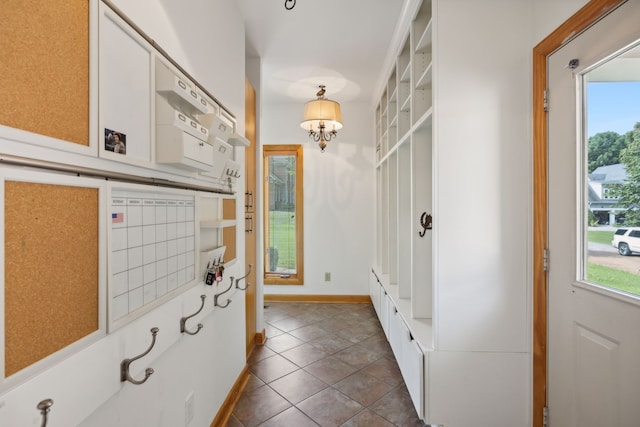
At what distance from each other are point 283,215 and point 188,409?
3.10 meters

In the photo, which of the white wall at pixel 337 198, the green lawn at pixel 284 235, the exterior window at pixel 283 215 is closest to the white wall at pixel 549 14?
the white wall at pixel 337 198

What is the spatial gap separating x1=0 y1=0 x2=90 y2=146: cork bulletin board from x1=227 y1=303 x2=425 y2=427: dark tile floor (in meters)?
1.85

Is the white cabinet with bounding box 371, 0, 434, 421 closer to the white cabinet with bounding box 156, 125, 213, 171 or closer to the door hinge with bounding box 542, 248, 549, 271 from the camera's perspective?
the door hinge with bounding box 542, 248, 549, 271

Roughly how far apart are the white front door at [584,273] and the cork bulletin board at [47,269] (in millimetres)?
1729

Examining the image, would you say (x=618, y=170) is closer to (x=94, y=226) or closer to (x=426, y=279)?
(x=426, y=279)

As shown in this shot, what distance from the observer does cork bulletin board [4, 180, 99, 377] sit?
61 centimetres

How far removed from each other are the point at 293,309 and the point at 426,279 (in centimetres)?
227

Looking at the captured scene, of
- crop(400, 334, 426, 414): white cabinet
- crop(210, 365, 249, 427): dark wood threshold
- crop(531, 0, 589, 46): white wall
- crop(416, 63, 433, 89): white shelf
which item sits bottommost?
crop(210, 365, 249, 427): dark wood threshold

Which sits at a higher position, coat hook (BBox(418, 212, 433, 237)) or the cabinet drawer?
the cabinet drawer

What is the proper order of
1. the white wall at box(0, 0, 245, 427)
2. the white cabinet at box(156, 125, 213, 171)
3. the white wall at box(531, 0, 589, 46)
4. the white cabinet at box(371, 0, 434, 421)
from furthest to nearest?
the white cabinet at box(371, 0, 434, 421), the white wall at box(531, 0, 589, 46), the white cabinet at box(156, 125, 213, 171), the white wall at box(0, 0, 245, 427)

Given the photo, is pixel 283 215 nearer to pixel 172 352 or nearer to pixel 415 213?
pixel 415 213

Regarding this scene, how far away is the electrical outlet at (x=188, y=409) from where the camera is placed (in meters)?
1.37

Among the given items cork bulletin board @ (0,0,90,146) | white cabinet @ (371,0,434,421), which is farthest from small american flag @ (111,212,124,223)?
white cabinet @ (371,0,434,421)

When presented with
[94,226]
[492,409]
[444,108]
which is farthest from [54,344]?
[492,409]
